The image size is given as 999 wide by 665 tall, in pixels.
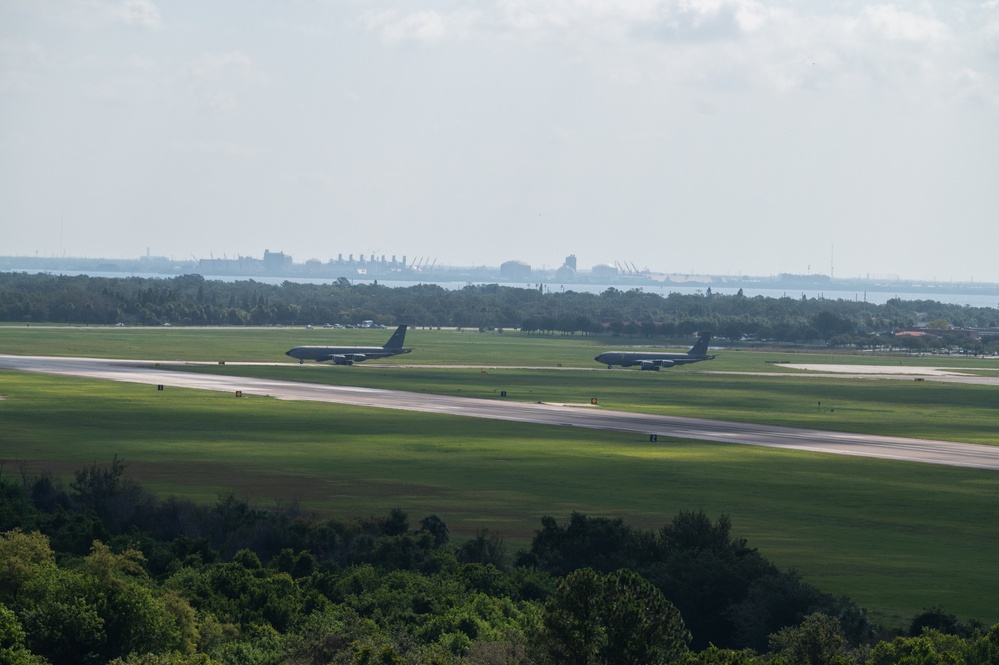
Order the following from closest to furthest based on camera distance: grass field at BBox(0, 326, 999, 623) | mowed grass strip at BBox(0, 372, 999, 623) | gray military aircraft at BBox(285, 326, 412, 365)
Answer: mowed grass strip at BBox(0, 372, 999, 623)
grass field at BBox(0, 326, 999, 623)
gray military aircraft at BBox(285, 326, 412, 365)

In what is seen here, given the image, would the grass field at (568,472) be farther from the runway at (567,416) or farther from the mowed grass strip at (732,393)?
the runway at (567,416)

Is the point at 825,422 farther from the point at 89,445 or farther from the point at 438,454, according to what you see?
the point at 89,445

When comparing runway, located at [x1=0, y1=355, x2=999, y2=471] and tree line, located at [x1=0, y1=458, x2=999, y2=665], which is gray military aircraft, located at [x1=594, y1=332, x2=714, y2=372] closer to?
runway, located at [x1=0, y1=355, x2=999, y2=471]

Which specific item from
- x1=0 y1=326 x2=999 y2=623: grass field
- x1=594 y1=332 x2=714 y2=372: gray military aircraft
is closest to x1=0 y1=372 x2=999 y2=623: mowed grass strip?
x1=0 y1=326 x2=999 y2=623: grass field

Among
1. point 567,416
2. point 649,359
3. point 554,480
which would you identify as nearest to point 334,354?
point 649,359

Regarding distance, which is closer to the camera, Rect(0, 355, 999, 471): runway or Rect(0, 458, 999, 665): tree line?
Rect(0, 458, 999, 665): tree line

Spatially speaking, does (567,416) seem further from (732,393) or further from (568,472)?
(732,393)

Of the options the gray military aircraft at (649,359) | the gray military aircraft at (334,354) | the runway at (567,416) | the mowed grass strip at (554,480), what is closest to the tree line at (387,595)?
the mowed grass strip at (554,480)
